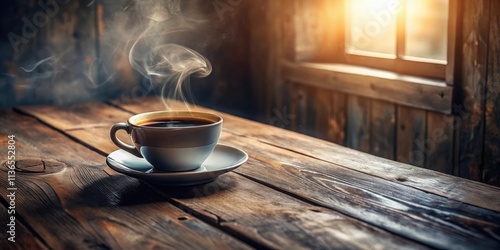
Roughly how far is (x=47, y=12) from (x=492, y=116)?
66.6 inches

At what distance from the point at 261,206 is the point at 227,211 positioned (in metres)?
0.06

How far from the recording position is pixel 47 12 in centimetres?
243

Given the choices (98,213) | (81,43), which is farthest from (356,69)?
(98,213)

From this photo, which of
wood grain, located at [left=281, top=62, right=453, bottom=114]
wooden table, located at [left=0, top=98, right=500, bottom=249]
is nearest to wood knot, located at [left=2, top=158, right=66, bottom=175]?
wooden table, located at [left=0, top=98, right=500, bottom=249]

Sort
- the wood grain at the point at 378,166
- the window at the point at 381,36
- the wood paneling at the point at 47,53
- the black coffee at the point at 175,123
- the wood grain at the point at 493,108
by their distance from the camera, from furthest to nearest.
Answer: the wood paneling at the point at 47,53
the window at the point at 381,36
the wood grain at the point at 493,108
the black coffee at the point at 175,123
the wood grain at the point at 378,166

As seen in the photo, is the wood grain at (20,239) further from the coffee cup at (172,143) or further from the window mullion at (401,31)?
the window mullion at (401,31)

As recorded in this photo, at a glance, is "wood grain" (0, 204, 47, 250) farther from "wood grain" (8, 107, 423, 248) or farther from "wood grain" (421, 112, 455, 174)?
"wood grain" (421, 112, 455, 174)

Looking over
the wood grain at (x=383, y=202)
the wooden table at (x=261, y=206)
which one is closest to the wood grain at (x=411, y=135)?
the wooden table at (x=261, y=206)

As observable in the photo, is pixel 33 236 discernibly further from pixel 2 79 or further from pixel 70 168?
pixel 2 79

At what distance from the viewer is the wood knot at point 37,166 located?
1270 millimetres

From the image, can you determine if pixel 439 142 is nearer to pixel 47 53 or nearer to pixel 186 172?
pixel 186 172

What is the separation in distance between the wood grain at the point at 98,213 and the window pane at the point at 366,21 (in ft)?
5.19

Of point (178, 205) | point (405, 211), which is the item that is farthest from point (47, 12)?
point (405, 211)

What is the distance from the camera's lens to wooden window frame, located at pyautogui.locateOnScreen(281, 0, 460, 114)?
6.93 feet
